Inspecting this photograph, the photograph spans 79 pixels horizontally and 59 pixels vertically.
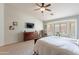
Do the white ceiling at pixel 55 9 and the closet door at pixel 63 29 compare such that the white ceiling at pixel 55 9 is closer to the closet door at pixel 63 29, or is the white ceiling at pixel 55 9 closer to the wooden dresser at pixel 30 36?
Result: the closet door at pixel 63 29

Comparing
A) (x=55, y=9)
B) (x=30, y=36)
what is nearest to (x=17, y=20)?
(x=30, y=36)

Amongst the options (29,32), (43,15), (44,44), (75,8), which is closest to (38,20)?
(43,15)

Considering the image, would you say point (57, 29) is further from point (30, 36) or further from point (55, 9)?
point (30, 36)

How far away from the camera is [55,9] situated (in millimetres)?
1567

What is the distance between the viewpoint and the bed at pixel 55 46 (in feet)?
4.86

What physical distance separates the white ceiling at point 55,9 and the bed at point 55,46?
1.18 ft

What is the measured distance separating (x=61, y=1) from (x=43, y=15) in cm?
35

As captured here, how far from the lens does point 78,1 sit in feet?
5.08

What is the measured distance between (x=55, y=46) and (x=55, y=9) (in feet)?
1.86

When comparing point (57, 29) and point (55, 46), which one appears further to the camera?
point (57, 29)

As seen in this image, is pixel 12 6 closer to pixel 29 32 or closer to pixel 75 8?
pixel 29 32

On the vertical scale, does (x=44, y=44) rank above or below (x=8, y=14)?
below
